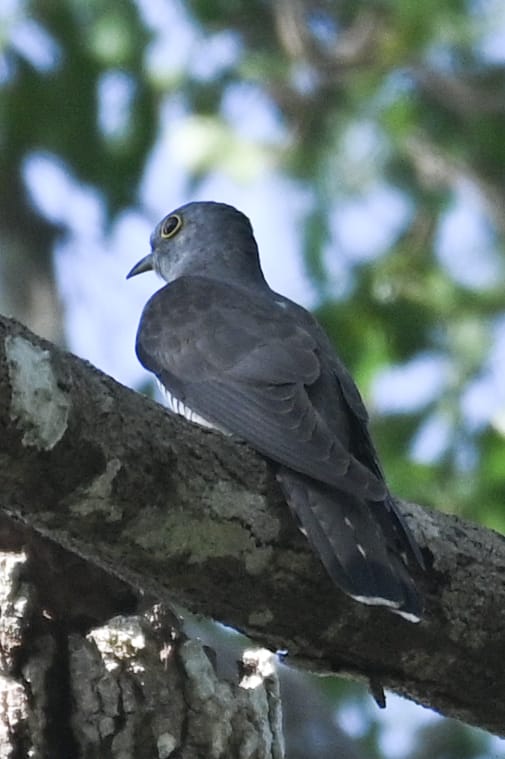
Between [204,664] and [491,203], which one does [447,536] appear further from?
[491,203]

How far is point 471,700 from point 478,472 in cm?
315

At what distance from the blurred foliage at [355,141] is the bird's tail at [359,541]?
2.89 metres

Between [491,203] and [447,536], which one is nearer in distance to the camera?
[447,536]

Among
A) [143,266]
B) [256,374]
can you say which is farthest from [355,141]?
[256,374]

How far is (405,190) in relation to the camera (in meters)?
11.1

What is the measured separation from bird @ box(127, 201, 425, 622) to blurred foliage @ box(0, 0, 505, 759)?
4.59 feet

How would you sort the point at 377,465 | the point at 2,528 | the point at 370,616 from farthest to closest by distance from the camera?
1. the point at 377,465
2. the point at 2,528
3. the point at 370,616

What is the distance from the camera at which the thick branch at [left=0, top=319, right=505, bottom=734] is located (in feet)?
10.8

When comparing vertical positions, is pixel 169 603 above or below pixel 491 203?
below

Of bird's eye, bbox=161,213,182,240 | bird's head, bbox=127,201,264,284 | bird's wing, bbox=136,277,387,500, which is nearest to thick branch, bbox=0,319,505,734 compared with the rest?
bird's wing, bbox=136,277,387,500

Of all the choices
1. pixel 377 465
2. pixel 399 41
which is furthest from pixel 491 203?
pixel 377 465

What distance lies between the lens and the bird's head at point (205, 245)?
6848mm

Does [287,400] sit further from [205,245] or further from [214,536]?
[205,245]

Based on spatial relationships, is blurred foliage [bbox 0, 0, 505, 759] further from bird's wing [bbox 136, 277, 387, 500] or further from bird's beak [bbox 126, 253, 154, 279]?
bird's wing [bbox 136, 277, 387, 500]
